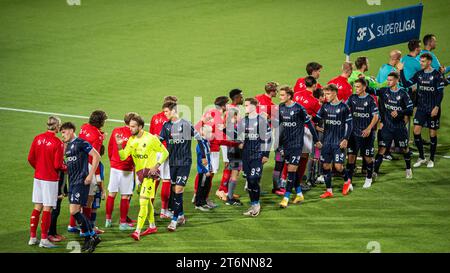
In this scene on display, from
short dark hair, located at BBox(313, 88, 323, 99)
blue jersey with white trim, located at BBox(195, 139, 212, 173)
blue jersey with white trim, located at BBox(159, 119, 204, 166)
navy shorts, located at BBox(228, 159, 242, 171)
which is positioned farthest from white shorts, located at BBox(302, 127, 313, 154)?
blue jersey with white trim, located at BBox(159, 119, 204, 166)

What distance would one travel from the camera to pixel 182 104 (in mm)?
22172

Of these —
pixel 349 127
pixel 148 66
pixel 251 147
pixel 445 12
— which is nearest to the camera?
pixel 251 147

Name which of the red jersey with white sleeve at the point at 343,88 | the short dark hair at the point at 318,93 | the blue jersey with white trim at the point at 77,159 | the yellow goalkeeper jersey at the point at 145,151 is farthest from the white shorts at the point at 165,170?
the red jersey with white sleeve at the point at 343,88

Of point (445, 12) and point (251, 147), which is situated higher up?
point (445, 12)

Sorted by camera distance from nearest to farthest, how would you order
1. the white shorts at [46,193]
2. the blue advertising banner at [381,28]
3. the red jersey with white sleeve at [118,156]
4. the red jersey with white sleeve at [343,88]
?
1. the white shorts at [46,193]
2. the red jersey with white sleeve at [118,156]
3. the red jersey with white sleeve at [343,88]
4. the blue advertising banner at [381,28]

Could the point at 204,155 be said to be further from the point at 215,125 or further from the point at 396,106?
the point at 396,106

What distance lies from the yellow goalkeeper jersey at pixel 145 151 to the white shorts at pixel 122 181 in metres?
0.50

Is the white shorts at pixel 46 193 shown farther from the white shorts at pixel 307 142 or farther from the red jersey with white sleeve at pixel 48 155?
the white shorts at pixel 307 142

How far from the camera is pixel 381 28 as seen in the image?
19734mm

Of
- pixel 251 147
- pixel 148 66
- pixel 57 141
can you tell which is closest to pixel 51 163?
pixel 57 141

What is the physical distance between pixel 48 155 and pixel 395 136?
24.1 feet

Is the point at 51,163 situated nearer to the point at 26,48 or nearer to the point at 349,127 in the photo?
the point at 349,127

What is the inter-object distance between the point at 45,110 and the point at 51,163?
8.20 m

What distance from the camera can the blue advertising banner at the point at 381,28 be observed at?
741 inches
